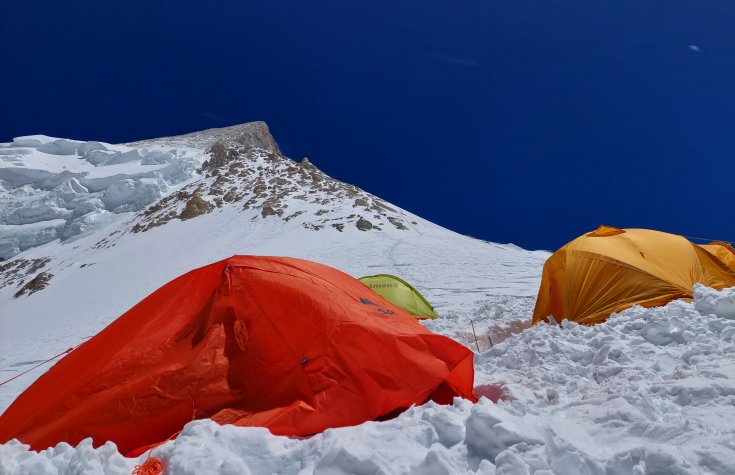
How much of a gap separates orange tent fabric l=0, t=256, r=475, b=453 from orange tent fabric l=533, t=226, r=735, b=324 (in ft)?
14.8

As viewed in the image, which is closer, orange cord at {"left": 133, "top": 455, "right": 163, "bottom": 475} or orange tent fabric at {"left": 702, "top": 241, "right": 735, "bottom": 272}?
orange cord at {"left": 133, "top": 455, "right": 163, "bottom": 475}

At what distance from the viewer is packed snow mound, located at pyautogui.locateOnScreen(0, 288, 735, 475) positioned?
223cm

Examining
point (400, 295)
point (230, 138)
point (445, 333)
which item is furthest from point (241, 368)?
point (230, 138)

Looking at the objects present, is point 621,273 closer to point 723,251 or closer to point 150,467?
point 723,251

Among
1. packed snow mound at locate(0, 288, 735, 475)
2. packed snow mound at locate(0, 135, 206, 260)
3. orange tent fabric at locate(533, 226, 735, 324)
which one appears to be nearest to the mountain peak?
packed snow mound at locate(0, 135, 206, 260)

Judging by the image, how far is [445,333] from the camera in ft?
28.0

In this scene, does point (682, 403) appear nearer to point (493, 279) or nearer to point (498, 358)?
point (498, 358)

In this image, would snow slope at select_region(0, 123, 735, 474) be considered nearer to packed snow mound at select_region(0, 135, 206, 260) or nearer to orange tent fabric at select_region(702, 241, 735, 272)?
orange tent fabric at select_region(702, 241, 735, 272)

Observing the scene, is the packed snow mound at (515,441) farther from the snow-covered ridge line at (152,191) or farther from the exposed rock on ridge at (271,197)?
the snow-covered ridge line at (152,191)

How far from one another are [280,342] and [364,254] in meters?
21.4

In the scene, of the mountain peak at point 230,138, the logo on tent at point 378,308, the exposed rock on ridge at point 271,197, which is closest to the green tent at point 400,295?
the logo on tent at point 378,308

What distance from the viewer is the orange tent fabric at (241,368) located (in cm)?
337

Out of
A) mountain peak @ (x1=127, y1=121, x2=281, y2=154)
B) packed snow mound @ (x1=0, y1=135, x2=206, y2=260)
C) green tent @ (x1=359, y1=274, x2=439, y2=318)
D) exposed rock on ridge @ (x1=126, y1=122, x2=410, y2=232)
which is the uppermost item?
mountain peak @ (x1=127, y1=121, x2=281, y2=154)

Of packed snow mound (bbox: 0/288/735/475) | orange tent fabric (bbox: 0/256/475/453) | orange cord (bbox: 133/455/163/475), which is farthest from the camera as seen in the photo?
orange tent fabric (bbox: 0/256/475/453)
